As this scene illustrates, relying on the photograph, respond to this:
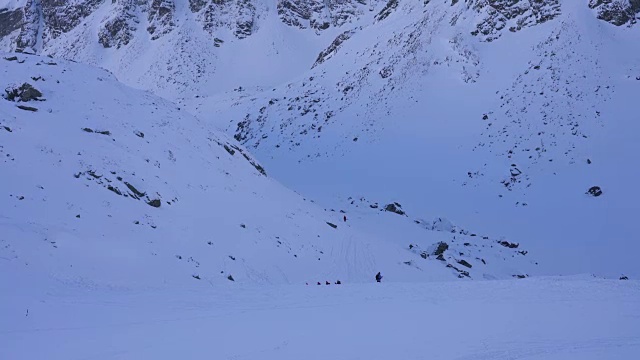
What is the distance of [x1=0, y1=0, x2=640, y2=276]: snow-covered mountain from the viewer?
28.8 meters

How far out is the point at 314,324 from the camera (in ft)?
36.0

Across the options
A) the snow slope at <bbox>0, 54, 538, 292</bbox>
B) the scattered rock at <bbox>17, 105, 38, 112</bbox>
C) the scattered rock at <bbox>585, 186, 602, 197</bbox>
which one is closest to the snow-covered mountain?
the scattered rock at <bbox>585, 186, 602, 197</bbox>

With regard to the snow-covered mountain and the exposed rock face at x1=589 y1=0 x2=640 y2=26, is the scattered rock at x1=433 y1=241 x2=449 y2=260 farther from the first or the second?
the exposed rock face at x1=589 y1=0 x2=640 y2=26

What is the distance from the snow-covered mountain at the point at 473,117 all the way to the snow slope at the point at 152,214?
435 centimetres

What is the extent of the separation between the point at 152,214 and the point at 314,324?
9.08m

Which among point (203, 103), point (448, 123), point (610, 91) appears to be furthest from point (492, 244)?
point (203, 103)

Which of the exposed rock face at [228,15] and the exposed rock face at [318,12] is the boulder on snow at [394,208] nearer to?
the exposed rock face at [318,12]

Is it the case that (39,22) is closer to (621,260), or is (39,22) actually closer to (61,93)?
(61,93)

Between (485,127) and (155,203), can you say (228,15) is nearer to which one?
(485,127)

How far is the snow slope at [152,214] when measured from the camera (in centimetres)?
1357

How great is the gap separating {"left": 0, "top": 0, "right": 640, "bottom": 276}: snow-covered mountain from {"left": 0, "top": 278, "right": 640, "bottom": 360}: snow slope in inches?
538

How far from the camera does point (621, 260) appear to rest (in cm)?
2395

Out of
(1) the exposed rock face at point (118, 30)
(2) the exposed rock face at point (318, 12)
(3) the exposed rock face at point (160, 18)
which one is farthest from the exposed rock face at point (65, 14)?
(2) the exposed rock face at point (318, 12)

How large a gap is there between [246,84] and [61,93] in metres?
42.8
